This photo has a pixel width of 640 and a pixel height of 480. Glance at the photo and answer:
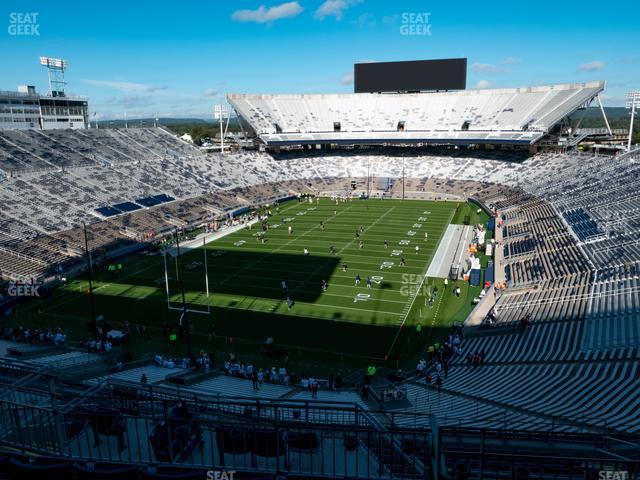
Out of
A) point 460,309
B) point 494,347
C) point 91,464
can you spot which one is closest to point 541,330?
point 494,347

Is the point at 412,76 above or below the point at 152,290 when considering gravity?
above

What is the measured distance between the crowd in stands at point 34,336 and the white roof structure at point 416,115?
5033 cm

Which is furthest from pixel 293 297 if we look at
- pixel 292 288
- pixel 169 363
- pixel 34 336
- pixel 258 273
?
pixel 34 336

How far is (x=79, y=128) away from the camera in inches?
2281

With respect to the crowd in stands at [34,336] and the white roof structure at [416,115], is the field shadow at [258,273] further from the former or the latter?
the white roof structure at [416,115]

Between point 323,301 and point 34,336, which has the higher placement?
point 34,336

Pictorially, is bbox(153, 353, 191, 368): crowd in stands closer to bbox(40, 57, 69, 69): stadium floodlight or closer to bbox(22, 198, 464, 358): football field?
bbox(22, 198, 464, 358): football field

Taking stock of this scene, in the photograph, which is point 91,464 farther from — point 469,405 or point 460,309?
point 460,309

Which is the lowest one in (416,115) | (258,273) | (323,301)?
(323,301)

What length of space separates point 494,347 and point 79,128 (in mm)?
54671

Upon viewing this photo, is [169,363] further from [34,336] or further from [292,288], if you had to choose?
[292,288]

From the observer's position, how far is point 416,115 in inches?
2830

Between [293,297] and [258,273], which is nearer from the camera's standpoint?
[293,297]

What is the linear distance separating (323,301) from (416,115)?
52.9m
